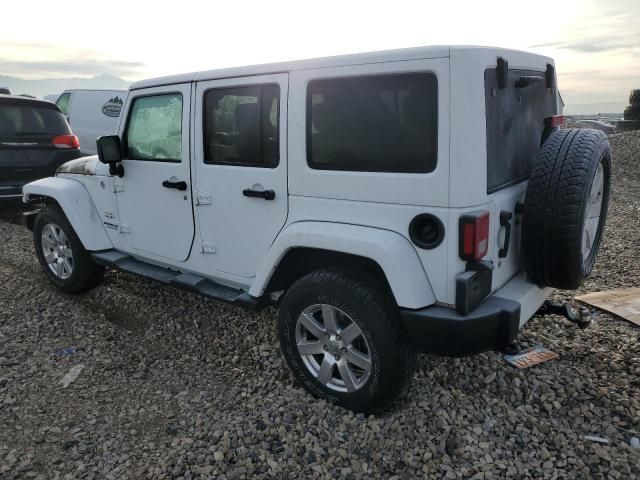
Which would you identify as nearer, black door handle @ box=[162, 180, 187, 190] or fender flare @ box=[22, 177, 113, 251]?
black door handle @ box=[162, 180, 187, 190]

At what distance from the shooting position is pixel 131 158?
4086 mm

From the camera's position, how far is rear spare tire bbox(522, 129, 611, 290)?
103 inches

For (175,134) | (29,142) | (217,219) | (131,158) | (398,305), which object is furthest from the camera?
(29,142)

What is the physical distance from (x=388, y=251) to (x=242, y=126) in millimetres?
1337

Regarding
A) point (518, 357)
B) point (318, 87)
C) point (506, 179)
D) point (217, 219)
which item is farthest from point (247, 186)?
point (518, 357)

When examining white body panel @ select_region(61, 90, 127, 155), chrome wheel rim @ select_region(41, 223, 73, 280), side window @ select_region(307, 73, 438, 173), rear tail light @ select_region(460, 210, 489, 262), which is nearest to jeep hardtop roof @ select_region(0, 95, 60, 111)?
chrome wheel rim @ select_region(41, 223, 73, 280)

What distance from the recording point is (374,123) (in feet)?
8.80

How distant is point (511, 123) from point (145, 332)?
10.2 feet

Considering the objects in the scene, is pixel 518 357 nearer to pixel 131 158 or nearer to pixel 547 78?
pixel 547 78

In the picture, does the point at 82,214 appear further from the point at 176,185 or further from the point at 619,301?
the point at 619,301

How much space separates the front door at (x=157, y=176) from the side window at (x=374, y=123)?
1.14 meters

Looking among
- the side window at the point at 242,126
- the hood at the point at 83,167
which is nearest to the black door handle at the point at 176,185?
the side window at the point at 242,126

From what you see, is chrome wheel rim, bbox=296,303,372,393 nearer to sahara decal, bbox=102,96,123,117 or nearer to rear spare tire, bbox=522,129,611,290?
rear spare tire, bbox=522,129,611,290

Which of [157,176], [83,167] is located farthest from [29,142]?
[157,176]
